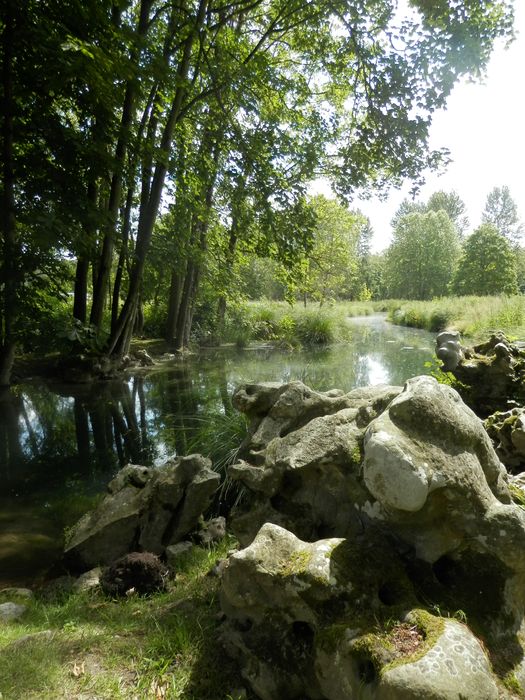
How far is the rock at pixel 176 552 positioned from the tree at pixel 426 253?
180 feet

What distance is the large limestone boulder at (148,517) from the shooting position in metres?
4.02

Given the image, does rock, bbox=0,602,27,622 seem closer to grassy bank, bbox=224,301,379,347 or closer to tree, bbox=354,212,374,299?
grassy bank, bbox=224,301,379,347

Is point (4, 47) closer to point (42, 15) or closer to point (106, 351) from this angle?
point (42, 15)

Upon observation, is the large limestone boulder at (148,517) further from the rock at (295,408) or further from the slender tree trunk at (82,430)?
the slender tree trunk at (82,430)

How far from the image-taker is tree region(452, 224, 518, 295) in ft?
125

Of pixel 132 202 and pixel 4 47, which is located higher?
pixel 4 47

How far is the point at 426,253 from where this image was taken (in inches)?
2143

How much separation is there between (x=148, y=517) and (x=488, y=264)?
136 ft

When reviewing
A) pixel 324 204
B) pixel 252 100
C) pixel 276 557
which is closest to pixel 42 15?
pixel 252 100

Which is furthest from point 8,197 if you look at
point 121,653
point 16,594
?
point 121,653

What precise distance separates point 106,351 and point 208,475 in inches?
387

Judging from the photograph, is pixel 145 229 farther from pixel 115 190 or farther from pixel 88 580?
pixel 88 580

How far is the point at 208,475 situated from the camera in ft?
14.1

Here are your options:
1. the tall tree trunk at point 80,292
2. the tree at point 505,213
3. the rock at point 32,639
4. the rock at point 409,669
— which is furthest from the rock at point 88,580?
the tree at point 505,213
